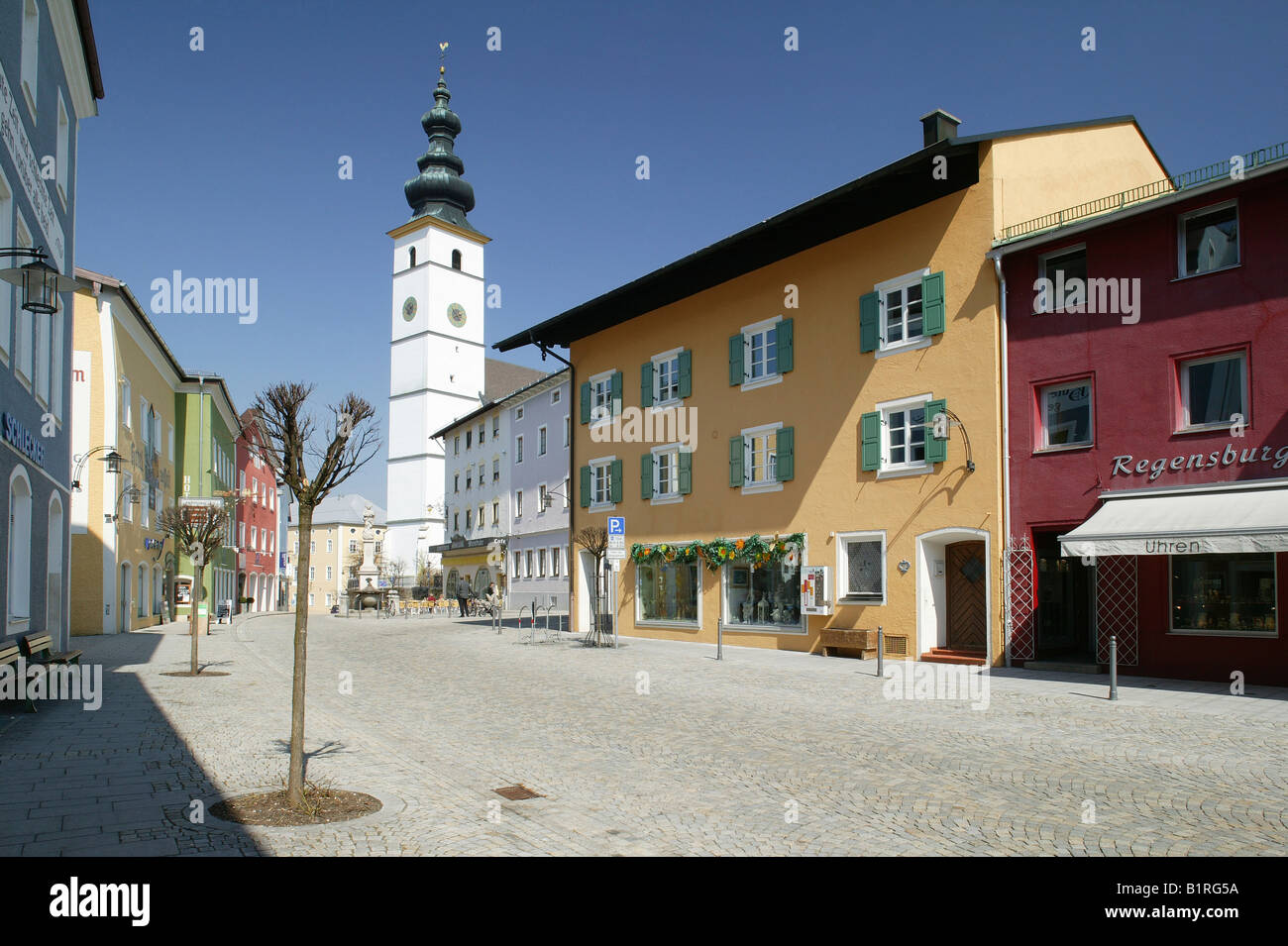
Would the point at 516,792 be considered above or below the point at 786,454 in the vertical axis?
below

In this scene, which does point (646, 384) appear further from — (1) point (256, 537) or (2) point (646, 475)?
(1) point (256, 537)

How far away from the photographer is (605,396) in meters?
30.8

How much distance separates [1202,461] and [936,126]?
1014 cm

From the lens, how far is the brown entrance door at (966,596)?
Answer: 778 inches

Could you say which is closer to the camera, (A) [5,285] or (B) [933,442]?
(A) [5,285]

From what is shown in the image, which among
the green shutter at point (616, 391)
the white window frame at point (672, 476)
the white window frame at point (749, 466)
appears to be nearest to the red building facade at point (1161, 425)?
the white window frame at point (749, 466)

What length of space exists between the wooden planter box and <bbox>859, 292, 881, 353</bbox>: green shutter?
6318 mm

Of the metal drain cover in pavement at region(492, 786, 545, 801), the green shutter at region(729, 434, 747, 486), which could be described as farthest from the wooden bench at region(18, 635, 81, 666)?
the green shutter at region(729, 434, 747, 486)

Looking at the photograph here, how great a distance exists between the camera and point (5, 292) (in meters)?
13.6

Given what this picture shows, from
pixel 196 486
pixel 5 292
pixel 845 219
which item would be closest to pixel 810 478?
pixel 845 219

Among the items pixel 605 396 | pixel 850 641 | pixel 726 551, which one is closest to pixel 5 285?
pixel 726 551

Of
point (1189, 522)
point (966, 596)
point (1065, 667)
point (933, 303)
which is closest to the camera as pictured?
point (1189, 522)

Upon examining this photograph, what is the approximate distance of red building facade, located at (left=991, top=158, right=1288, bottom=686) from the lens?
14992 millimetres

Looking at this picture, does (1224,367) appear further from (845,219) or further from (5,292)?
(5,292)
